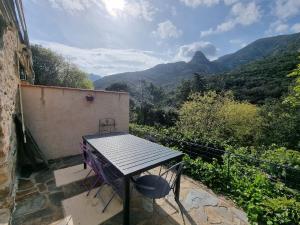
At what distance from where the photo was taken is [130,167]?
218 cm

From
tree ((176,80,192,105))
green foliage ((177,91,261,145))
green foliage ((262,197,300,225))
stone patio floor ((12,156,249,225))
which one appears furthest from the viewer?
tree ((176,80,192,105))

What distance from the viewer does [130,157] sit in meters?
2.53

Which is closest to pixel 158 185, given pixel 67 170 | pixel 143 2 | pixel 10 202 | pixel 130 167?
pixel 130 167

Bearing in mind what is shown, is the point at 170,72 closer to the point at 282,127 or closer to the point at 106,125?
the point at 282,127

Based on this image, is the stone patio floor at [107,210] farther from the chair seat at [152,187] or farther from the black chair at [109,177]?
the chair seat at [152,187]

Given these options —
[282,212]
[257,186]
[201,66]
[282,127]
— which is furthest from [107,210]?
[201,66]

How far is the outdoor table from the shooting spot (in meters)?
2.09

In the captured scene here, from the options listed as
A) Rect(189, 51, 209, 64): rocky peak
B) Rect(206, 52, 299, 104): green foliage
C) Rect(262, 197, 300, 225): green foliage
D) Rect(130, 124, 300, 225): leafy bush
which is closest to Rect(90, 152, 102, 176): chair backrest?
Rect(130, 124, 300, 225): leafy bush

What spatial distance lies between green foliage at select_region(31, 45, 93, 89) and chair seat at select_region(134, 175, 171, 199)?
17.3 m

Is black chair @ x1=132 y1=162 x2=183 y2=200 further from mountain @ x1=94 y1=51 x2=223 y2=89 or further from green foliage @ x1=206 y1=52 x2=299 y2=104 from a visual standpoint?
mountain @ x1=94 y1=51 x2=223 y2=89

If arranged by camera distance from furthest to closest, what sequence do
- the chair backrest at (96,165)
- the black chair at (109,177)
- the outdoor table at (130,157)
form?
1. the chair backrest at (96,165)
2. the black chair at (109,177)
3. the outdoor table at (130,157)

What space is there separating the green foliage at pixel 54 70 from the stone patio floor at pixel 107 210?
1573cm

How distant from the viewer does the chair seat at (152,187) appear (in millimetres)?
2295

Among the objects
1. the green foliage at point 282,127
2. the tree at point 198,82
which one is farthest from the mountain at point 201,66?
the green foliage at point 282,127
